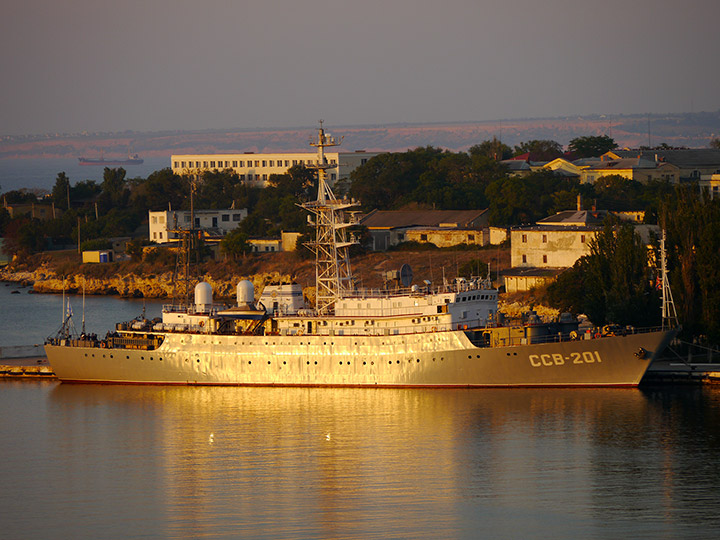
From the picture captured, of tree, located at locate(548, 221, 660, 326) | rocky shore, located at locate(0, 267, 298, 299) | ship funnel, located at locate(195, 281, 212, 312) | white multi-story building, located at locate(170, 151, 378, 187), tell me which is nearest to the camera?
tree, located at locate(548, 221, 660, 326)

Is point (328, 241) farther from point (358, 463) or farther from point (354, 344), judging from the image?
point (358, 463)

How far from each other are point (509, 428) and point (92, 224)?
73687mm

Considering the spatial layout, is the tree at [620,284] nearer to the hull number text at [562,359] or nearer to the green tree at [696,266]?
the green tree at [696,266]

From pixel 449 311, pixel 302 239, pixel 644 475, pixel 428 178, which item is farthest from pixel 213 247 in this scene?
pixel 644 475

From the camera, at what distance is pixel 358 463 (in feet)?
125

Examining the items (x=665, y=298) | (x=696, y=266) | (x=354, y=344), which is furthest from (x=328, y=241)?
(x=696, y=266)

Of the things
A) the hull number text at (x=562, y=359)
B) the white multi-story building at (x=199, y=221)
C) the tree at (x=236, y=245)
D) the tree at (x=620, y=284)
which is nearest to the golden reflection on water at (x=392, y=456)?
the hull number text at (x=562, y=359)

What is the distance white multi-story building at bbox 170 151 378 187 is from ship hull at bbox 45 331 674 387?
70.7m

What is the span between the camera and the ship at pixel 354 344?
4691 cm

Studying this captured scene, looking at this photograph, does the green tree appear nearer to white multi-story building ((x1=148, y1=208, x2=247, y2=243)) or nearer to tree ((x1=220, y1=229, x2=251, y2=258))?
tree ((x1=220, y1=229, x2=251, y2=258))

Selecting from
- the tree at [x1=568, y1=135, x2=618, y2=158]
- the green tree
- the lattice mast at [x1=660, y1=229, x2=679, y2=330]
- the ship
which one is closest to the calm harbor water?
the ship

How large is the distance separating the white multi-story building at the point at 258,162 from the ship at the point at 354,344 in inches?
2739

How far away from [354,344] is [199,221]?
55272mm

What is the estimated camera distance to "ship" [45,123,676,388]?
1847 inches
